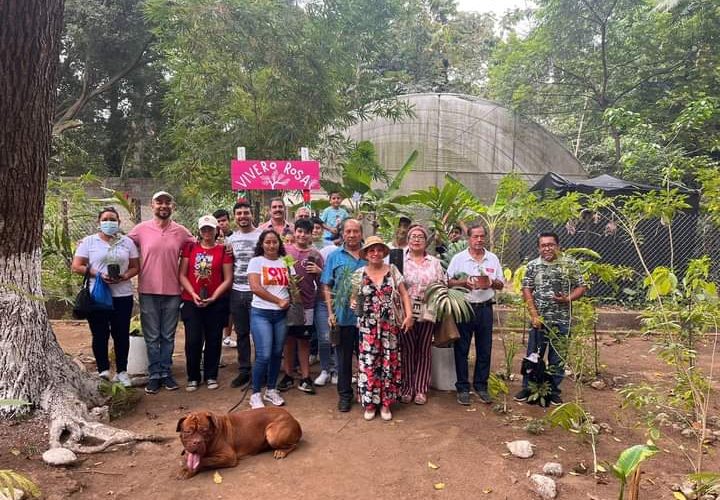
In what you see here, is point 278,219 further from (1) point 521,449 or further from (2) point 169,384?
(1) point 521,449

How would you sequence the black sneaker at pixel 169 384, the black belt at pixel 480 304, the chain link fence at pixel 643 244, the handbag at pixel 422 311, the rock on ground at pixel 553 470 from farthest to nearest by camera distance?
the chain link fence at pixel 643 244, the black sneaker at pixel 169 384, the black belt at pixel 480 304, the handbag at pixel 422 311, the rock on ground at pixel 553 470

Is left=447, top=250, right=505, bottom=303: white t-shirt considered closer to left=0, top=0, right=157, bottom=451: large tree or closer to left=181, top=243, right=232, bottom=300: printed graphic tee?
left=181, top=243, right=232, bottom=300: printed graphic tee

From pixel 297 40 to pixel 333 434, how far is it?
6614 mm

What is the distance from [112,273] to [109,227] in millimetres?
422

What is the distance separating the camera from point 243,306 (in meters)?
4.73

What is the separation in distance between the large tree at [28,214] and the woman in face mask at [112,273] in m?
0.49

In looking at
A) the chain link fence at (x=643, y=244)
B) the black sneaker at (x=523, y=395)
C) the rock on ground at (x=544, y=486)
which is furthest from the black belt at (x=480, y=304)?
the chain link fence at (x=643, y=244)

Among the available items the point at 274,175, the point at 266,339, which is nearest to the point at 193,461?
the point at 266,339

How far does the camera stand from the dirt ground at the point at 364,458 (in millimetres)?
3074

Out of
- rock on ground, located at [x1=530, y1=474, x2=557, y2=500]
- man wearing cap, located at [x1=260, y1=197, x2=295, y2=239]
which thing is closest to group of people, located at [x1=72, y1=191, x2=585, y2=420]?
man wearing cap, located at [x1=260, y1=197, x2=295, y2=239]

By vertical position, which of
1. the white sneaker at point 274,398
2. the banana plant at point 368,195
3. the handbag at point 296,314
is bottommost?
the white sneaker at point 274,398

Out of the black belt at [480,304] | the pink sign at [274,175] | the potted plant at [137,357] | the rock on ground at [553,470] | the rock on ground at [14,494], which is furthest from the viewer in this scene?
the pink sign at [274,175]

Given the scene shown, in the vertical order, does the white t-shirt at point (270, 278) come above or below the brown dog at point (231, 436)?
above

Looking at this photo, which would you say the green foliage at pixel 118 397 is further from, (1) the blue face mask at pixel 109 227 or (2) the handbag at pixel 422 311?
(2) the handbag at pixel 422 311
